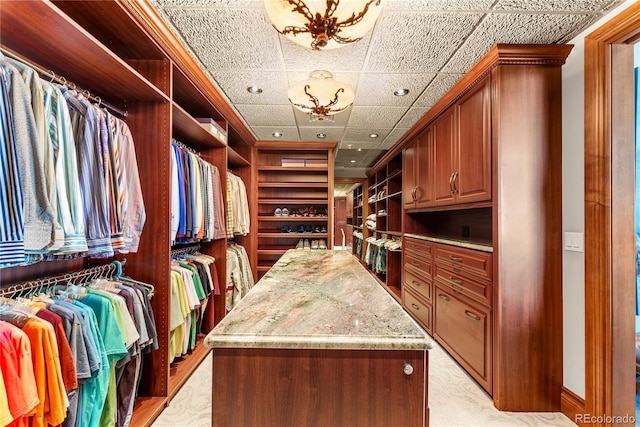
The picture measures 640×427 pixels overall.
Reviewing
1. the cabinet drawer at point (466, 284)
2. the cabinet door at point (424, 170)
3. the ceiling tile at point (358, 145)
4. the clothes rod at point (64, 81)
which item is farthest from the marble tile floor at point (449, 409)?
the ceiling tile at point (358, 145)

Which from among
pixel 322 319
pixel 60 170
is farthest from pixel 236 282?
pixel 322 319

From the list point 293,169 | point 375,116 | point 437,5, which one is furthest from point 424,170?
point 293,169

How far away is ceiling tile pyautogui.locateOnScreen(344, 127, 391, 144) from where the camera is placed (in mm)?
3895

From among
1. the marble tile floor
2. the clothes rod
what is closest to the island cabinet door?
the marble tile floor

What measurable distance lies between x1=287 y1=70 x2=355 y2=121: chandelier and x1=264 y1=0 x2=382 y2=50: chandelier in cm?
67

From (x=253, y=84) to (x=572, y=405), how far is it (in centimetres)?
326

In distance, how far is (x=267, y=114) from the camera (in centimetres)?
334

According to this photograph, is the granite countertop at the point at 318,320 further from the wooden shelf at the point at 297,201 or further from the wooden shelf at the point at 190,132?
the wooden shelf at the point at 297,201

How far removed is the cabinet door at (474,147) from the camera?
6.84 ft

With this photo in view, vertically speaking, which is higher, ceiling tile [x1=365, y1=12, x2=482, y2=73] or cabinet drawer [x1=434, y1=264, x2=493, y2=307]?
ceiling tile [x1=365, y1=12, x2=482, y2=73]

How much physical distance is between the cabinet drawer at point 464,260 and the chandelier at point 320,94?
5.04 feet

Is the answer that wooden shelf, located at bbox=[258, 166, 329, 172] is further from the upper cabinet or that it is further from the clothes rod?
the clothes rod

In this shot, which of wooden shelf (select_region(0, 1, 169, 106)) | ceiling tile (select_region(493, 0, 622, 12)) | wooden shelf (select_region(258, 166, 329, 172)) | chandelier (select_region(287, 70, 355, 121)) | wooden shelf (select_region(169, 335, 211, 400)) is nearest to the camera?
wooden shelf (select_region(0, 1, 169, 106))

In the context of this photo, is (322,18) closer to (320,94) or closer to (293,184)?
(320,94)
